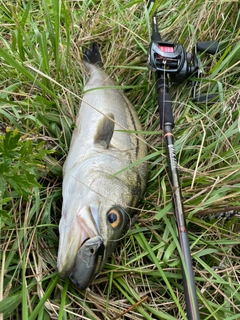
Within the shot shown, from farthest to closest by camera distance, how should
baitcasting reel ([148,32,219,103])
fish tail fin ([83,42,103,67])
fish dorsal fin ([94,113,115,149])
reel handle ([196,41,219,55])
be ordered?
1. fish tail fin ([83,42,103,67])
2. reel handle ([196,41,219,55])
3. baitcasting reel ([148,32,219,103])
4. fish dorsal fin ([94,113,115,149])

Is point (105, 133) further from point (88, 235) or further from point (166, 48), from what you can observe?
point (166, 48)

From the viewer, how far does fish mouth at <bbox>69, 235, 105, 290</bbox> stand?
1803 millimetres

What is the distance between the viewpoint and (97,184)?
2.07 m

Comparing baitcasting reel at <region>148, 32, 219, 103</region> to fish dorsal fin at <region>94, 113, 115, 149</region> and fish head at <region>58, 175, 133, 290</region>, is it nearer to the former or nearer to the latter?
fish dorsal fin at <region>94, 113, 115, 149</region>

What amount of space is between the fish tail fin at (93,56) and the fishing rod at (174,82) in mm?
518

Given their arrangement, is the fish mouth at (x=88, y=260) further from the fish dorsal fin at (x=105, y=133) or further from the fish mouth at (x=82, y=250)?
the fish dorsal fin at (x=105, y=133)

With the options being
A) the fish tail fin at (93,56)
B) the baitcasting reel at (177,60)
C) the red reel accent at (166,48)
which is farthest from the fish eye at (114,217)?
the fish tail fin at (93,56)

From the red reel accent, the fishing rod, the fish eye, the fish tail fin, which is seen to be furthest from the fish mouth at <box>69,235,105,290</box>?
the fish tail fin

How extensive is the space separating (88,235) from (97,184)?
349mm

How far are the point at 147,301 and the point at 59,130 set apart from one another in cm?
135

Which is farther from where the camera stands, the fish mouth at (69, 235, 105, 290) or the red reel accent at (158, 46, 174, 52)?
the red reel accent at (158, 46, 174, 52)

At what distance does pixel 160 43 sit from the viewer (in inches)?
101

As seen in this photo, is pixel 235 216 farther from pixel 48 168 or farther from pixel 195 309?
pixel 48 168

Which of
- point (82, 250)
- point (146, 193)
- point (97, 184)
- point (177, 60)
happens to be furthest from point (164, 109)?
point (82, 250)
